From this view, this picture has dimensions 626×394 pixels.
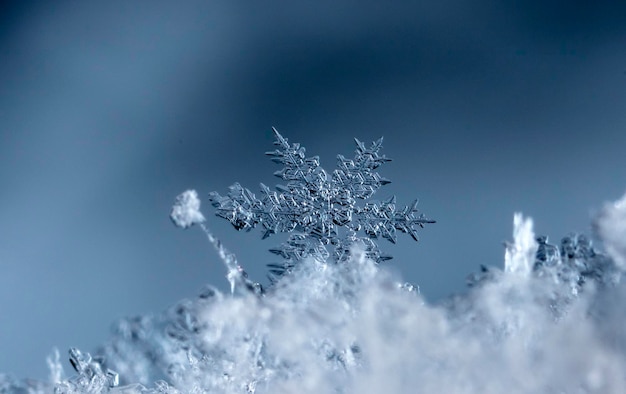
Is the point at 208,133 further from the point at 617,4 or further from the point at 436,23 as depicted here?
the point at 617,4

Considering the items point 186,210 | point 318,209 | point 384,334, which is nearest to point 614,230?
point 384,334

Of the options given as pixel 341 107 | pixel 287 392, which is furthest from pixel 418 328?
pixel 341 107

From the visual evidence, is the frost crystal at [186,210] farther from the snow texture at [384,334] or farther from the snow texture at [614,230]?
the snow texture at [614,230]

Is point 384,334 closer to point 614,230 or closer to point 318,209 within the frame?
point 318,209

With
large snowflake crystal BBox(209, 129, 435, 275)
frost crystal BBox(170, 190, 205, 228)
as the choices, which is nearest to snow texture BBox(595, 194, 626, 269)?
large snowflake crystal BBox(209, 129, 435, 275)

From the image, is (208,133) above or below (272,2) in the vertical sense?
below

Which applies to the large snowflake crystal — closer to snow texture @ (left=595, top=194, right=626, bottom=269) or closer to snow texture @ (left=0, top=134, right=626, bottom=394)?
snow texture @ (left=0, top=134, right=626, bottom=394)
